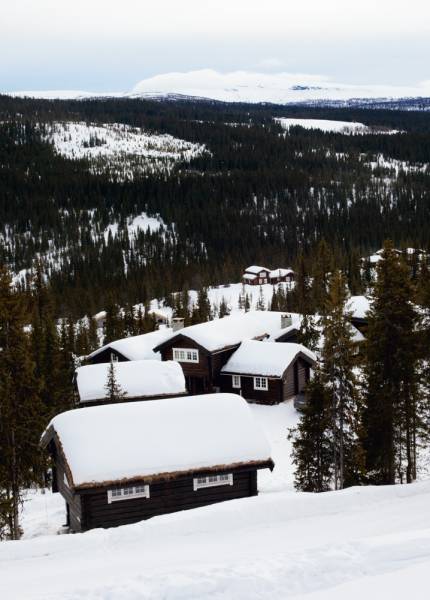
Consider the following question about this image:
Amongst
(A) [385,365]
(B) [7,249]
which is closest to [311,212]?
(B) [7,249]

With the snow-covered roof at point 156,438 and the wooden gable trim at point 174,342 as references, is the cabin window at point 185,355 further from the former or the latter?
the snow-covered roof at point 156,438

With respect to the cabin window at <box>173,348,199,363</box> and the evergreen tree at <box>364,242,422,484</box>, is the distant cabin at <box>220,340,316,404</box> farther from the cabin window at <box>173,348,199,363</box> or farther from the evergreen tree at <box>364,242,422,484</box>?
the evergreen tree at <box>364,242,422,484</box>

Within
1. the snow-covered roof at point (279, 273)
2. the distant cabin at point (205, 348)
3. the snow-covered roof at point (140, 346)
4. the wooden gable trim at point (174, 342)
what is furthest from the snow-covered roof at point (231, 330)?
the snow-covered roof at point (279, 273)

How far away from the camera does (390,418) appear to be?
24.4 meters

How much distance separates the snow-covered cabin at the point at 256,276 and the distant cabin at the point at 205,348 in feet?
281

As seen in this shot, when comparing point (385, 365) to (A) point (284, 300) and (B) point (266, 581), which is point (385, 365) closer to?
(B) point (266, 581)

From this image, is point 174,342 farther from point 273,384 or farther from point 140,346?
point 273,384

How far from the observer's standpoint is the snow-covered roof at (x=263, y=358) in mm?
46656

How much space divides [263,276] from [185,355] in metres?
90.4

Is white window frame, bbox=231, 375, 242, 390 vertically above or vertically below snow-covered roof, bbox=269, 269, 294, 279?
above

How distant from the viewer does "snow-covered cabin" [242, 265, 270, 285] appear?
139m

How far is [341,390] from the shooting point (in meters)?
23.9

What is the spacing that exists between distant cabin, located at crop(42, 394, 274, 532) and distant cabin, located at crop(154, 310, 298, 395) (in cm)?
2637

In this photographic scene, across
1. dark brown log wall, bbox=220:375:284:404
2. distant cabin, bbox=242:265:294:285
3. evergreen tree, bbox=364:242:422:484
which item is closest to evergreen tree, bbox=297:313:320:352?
dark brown log wall, bbox=220:375:284:404
